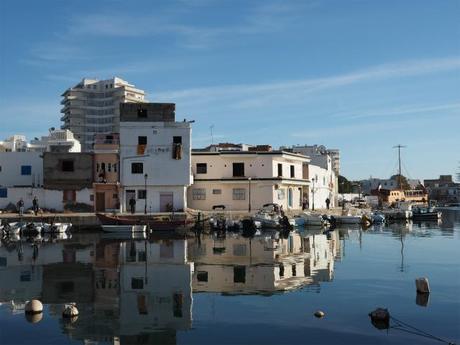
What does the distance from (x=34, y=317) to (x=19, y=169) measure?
41.5 meters

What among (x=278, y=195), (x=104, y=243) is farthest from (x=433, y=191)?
(x=104, y=243)

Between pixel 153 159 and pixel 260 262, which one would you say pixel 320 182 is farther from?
pixel 260 262

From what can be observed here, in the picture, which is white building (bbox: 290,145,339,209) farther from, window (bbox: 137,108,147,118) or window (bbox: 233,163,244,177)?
window (bbox: 137,108,147,118)

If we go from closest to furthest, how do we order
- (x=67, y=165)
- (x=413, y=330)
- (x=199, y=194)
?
(x=413, y=330), (x=67, y=165), (x=199, y=194)

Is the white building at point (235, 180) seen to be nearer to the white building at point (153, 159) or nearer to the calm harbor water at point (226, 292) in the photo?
the white building at point (153, 159)

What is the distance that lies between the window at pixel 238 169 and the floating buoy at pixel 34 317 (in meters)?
42.4

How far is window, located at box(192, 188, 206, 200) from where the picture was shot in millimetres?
57219

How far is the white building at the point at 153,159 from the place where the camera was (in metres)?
51.5

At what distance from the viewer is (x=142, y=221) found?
45281mm

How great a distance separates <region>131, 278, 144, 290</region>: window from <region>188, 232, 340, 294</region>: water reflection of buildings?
2.14 m

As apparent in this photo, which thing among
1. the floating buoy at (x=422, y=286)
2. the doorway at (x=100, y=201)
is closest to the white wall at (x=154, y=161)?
the doorway at (x=100, y=201)

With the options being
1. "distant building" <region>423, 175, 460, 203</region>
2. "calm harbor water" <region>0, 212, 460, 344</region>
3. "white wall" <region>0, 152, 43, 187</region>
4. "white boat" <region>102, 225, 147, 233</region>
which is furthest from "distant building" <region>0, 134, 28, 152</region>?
"distant building" <region>423, 175, 460, 203</region>

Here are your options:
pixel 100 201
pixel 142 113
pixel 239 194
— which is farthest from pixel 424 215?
pixel 100 201

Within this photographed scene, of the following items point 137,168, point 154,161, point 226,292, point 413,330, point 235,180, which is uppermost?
point 154,161
